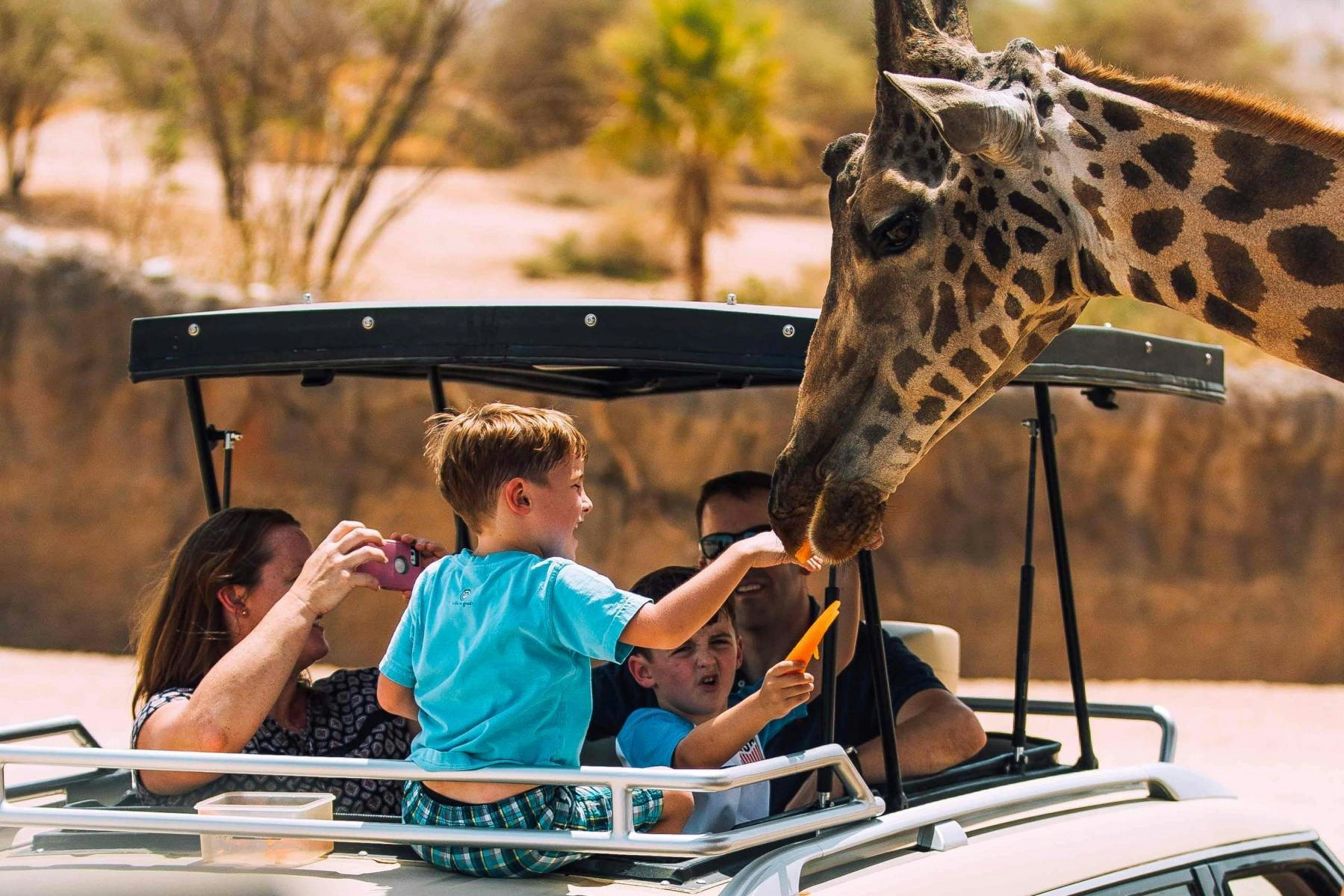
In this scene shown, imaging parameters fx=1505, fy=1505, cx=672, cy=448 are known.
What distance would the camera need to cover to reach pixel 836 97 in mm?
29641

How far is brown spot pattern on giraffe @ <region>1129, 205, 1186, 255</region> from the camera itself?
2664 millimetres

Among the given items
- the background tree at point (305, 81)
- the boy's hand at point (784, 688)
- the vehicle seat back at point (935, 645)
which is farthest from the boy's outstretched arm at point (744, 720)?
the background tree at point (305, 81)

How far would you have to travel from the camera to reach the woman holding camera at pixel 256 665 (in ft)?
9.84

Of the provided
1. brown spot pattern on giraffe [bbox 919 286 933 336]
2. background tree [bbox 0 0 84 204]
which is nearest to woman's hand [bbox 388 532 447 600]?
brown spot pattern on giraffe [bbox 919 286 933 336]

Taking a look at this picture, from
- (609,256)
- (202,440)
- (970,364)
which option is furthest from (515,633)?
(609,256)

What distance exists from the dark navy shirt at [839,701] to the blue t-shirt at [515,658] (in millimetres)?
892

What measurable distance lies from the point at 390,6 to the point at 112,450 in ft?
38.5

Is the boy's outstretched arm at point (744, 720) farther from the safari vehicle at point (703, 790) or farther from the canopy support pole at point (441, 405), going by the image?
the canopy support pole at point (441, 405)

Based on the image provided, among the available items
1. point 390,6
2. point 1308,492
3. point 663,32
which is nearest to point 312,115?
point 390,6

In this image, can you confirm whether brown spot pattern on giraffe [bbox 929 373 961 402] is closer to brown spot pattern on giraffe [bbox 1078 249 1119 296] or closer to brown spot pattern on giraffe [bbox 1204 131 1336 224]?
brown spot pattern on giraffe [bbox 1078 249 1119 296]

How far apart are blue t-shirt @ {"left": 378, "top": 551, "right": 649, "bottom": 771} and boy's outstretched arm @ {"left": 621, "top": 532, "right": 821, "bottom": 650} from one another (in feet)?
0.10

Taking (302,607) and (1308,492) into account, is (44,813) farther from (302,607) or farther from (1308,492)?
(1308,492)

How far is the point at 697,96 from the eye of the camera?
64.4 feet

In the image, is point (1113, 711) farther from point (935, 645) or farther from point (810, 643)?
point (810, 643)
